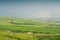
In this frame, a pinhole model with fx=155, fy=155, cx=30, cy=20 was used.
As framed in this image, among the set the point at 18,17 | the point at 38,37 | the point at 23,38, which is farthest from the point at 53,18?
the point at 23,38

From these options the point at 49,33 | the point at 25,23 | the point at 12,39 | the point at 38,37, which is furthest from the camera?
the point at 25,23

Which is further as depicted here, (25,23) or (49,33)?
(25,23)

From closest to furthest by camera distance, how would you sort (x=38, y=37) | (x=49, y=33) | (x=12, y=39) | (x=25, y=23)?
(x=12, y=39) → (x=38, y=37) → (x=49, y=33) → (x=25, y=23)

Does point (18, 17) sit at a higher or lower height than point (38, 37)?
higher

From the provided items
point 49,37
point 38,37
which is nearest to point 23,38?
point 38,37

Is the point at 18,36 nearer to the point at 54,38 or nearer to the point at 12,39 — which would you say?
the point at 12,39

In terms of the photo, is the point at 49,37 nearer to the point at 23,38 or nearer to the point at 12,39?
the point at 23,38
